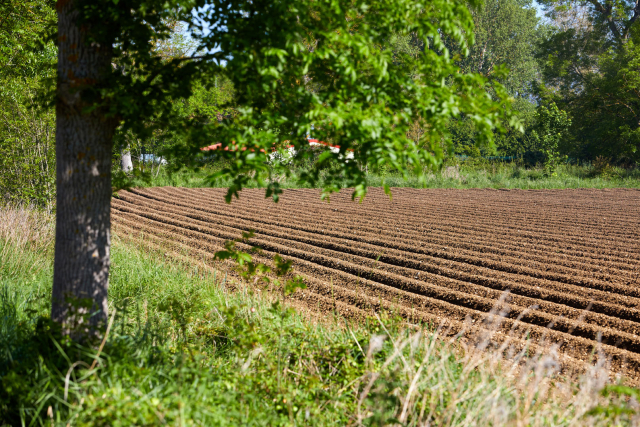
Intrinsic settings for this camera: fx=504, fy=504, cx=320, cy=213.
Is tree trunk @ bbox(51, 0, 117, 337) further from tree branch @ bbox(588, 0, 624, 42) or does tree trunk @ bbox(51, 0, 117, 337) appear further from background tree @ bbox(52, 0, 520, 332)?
tree branch @ bbox(588, 0, 624, 42)

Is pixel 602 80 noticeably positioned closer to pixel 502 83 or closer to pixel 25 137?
pixel 502 83

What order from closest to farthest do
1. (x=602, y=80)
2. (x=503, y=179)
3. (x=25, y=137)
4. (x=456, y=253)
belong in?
1. (x=456, y=253)
2. (x=25, y=137)
3. (x=503, y=179)
4. (x=602, y=80)

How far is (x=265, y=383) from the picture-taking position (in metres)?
3.09

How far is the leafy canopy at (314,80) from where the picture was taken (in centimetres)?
256

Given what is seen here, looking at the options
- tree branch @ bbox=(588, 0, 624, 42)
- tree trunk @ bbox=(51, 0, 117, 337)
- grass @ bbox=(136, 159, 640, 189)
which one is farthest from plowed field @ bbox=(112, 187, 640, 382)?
tree branch @ bbox=(588, 0, 624, 42)

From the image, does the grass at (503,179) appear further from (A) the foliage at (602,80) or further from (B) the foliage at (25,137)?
(B) the foliage at (25,137)

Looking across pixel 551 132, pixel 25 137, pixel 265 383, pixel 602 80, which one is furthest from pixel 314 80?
pixel 602 80

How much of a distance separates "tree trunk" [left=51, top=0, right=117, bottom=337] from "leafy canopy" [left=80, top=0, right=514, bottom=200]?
0.45 feet

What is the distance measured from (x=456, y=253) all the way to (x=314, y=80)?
5.75 metres

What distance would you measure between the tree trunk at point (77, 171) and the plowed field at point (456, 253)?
2868 millimetres

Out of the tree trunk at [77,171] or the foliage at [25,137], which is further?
the foliage at [25,137]

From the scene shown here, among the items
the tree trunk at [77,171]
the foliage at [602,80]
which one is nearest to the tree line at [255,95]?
the tree trunk at [77,171]

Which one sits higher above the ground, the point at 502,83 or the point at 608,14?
the point at 608,14

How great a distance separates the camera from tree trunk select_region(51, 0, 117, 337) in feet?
9.88
